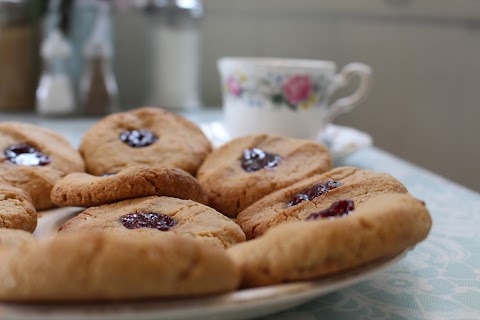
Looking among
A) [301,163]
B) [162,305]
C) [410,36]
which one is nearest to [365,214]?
[162,305]

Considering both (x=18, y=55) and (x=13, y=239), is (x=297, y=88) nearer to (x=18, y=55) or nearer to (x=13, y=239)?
(x=13, y=239)

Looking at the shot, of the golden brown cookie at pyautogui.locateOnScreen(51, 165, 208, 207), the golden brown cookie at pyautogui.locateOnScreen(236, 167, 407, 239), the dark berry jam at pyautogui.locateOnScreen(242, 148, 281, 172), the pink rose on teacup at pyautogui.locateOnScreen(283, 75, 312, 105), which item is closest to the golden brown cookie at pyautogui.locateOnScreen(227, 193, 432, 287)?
the golden brown cookie at pyautogui.locateOnScreen(236, 167, 407, 239)

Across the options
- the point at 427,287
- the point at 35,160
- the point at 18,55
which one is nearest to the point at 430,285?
the point at 427,287

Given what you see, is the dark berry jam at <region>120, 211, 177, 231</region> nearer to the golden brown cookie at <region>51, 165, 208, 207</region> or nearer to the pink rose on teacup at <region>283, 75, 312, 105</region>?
the golden brown cookie at <region>51, 165, 208, 207</region>

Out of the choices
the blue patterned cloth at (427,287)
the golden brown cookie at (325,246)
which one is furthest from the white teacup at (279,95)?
the golden brown cookie at (325,246)

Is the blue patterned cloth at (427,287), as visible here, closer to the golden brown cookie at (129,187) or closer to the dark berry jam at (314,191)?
the dark berry jam at (314,191)

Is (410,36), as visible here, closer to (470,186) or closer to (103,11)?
(470,186)
